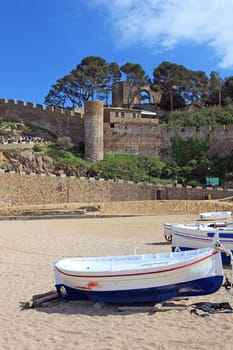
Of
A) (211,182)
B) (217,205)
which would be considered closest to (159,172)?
(211,182)

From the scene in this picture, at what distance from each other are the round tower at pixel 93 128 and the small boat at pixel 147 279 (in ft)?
103

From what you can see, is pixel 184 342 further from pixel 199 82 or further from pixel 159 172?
pixel 199 82

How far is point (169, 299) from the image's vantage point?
7273mm

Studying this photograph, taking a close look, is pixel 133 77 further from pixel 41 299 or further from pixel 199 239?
pixel 41 299

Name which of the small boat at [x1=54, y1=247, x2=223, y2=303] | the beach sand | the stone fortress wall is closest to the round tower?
the stone fortress wall

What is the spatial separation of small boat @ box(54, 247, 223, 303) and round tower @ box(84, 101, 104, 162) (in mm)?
31369

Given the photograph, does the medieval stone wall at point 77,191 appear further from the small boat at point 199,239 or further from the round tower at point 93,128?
the small boat at point 199,239

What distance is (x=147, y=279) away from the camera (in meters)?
6.82

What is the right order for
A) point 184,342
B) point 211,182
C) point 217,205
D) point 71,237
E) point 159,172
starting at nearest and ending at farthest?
point 184,342, point 71,237, point 217,205, point 211,182, point 159,172

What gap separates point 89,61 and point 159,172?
21096 millimetres

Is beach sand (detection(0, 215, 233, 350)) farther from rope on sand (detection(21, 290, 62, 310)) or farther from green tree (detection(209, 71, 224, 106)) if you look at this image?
green tree (detection(209, 71, 224, 106))

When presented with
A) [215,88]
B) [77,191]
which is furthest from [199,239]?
[215,88]

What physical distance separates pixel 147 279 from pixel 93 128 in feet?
107

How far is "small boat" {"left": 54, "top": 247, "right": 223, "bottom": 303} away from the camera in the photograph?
6824mm
